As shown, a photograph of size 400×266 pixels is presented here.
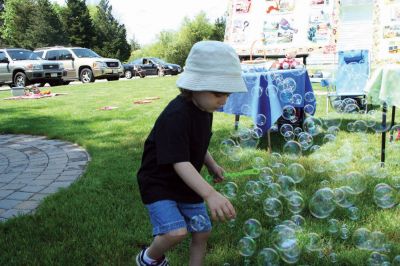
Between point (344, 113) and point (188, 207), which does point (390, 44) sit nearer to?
point (344, 113)

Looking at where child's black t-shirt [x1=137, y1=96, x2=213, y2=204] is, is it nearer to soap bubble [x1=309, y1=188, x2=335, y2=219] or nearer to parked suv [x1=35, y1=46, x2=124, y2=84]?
soap bubble [x1=309, y1=188, x2=335, y2=219]

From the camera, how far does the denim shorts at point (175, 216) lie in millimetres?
2256

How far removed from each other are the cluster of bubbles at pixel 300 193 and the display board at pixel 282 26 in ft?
12.7

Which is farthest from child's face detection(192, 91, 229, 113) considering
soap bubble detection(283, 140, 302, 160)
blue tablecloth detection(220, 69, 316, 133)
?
blue tablecloth detection(220, 69, 316, 133)

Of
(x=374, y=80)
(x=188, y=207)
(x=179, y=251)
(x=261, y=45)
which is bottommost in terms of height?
(x=179, y=251)

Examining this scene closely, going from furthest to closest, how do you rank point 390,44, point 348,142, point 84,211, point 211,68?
point 390,44, point 348,142, point 84,211, point 211,68

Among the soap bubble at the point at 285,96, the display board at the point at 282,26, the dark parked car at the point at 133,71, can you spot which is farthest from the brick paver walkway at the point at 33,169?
the dark parked car at the point at 133,71

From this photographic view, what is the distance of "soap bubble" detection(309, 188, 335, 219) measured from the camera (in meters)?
3.18

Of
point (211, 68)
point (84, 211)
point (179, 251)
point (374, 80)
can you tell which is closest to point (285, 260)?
point (179, 251)

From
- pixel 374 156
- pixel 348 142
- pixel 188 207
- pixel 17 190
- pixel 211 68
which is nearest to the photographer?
pixel 211 68

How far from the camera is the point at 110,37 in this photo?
202 ft

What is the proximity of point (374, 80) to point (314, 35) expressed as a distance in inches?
187

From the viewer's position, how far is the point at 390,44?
31.1ft

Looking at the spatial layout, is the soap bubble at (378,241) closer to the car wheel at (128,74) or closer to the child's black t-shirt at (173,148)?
the child's black t-shirt at (173,148)
